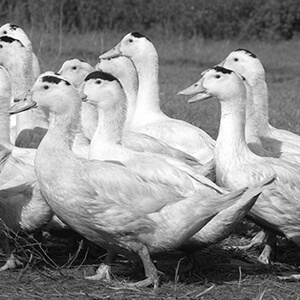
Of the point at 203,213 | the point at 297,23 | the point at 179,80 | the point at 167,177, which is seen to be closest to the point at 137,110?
the point at 167,177

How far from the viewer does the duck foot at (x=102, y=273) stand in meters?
5.55

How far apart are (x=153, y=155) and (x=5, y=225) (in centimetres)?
120

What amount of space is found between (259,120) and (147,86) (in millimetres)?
1408

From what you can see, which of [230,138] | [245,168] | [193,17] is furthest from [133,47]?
[193,17]

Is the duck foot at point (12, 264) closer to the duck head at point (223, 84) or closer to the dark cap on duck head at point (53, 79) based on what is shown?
the dark cap on duck head at point (53, 79)

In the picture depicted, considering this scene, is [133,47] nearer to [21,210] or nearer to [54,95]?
[54,95]

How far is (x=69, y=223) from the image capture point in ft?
17.5

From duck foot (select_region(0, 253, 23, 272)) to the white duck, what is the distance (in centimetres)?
245

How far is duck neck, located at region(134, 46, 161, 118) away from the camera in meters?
8.30

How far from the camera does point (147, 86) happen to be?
848 centimetres

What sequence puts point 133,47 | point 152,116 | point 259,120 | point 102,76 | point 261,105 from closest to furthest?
point 102,76 → point 259,120 → point 261,105 → point 152,116 → point 133,47

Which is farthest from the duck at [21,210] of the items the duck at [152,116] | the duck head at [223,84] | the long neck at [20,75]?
the long neck at [20,75]

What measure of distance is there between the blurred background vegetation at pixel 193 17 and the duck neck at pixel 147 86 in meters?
12.6

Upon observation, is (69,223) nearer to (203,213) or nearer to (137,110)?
(203,213)
